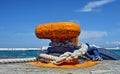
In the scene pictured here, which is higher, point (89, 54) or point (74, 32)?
point (74, 32)

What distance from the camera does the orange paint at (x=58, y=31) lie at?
1327 cm

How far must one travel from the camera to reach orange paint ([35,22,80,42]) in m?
13.3

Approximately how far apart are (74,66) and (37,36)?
3222 millimetres

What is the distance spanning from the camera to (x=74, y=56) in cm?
1273

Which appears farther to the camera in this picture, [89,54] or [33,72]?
[89,54]

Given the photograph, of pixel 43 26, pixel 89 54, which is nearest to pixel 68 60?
pixel 43 26

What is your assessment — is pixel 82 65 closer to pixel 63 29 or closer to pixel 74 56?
pixel 74 56

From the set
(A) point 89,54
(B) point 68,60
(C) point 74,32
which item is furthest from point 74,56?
(A) point 89,54

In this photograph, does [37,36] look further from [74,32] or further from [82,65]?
[82,65]

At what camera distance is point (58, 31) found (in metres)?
13.5

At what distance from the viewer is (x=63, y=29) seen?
43.6 feet

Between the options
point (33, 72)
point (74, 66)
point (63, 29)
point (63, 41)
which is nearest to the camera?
point (33, 72)

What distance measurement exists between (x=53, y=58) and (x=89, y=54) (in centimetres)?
374

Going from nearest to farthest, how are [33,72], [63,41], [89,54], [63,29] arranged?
[33,72] → [63,29] → [63,41] → [89,54]
